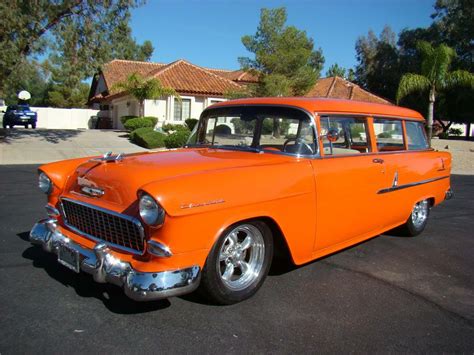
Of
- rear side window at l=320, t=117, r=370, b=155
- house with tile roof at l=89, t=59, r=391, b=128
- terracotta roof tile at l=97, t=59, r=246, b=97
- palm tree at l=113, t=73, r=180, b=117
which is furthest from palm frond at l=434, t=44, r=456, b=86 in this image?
rear side window at l=320, t=117, r=370, b=155

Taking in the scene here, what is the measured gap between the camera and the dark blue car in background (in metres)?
25.8

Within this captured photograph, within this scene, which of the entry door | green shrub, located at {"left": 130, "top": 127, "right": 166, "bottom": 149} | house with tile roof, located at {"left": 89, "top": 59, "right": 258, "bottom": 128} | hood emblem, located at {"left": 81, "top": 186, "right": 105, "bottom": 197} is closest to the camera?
hood emblem, located at {"left": 81, "top": 186, "right": 105, "bottom": 197}

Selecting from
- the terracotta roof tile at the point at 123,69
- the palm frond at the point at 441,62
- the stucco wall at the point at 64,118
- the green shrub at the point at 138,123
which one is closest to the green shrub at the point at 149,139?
the green shrub at the point at 138,123

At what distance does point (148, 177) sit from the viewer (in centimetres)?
309

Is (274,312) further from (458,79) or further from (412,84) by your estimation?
(458,79)

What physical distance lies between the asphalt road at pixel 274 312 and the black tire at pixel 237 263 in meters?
0.12

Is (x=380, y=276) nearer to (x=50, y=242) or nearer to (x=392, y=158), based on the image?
(x=392, y=158)

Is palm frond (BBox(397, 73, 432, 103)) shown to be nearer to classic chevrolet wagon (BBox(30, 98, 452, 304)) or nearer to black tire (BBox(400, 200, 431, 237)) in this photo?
black tire (BBox(400, 200, 431, 237))

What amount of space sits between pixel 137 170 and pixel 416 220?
12.6 feet

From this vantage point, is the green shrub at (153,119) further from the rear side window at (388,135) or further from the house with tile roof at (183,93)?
the rear side window at (388,135)

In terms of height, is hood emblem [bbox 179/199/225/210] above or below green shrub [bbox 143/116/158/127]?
below

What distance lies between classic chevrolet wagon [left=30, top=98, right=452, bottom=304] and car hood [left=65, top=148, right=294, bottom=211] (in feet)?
0.03

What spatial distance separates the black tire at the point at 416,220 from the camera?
5358mm

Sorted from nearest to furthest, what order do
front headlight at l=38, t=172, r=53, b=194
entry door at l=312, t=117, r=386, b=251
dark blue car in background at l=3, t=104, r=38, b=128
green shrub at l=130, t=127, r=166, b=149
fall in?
entry door at l=312, t=117, r=386, b=251, front headlight at l=38, t=172, r=53, b=194, green shrub at l=130, t=127, r=166, b=149, dark blue car in background at l=3, t=104, r=38, b=128
